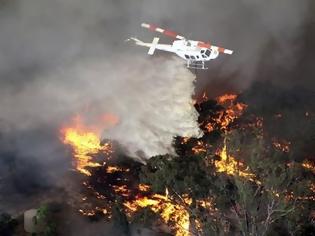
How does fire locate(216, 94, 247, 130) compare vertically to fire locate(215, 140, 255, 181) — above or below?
above

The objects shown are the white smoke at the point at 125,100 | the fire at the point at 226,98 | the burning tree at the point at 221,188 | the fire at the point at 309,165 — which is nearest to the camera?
the burning tree at the point at 221,188

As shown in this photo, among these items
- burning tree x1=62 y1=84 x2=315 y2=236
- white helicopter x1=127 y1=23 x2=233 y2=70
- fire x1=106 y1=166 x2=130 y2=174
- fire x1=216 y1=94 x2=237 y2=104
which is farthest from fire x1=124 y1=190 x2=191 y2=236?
fire x1=216 y1=94 x2=237 y2=104

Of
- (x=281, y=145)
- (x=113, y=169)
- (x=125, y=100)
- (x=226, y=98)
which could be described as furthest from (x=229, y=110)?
(x=113, y=169)

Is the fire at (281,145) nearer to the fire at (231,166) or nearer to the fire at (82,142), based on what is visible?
the fire at (231,166)

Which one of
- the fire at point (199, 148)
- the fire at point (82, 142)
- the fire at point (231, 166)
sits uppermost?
the fire at point (82, 142)

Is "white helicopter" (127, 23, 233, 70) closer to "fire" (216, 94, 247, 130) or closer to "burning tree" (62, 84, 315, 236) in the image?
"burning tree" (62, 84, 315, 236)

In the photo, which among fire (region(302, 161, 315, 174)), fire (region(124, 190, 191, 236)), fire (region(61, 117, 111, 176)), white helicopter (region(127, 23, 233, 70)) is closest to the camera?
fire (region(124, 190, 191, 236))

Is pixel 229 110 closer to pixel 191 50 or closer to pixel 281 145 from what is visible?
pixel 281 145

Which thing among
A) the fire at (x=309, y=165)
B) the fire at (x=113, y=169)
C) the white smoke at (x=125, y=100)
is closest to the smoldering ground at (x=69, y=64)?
the white smoke at (x=125, y=100)
